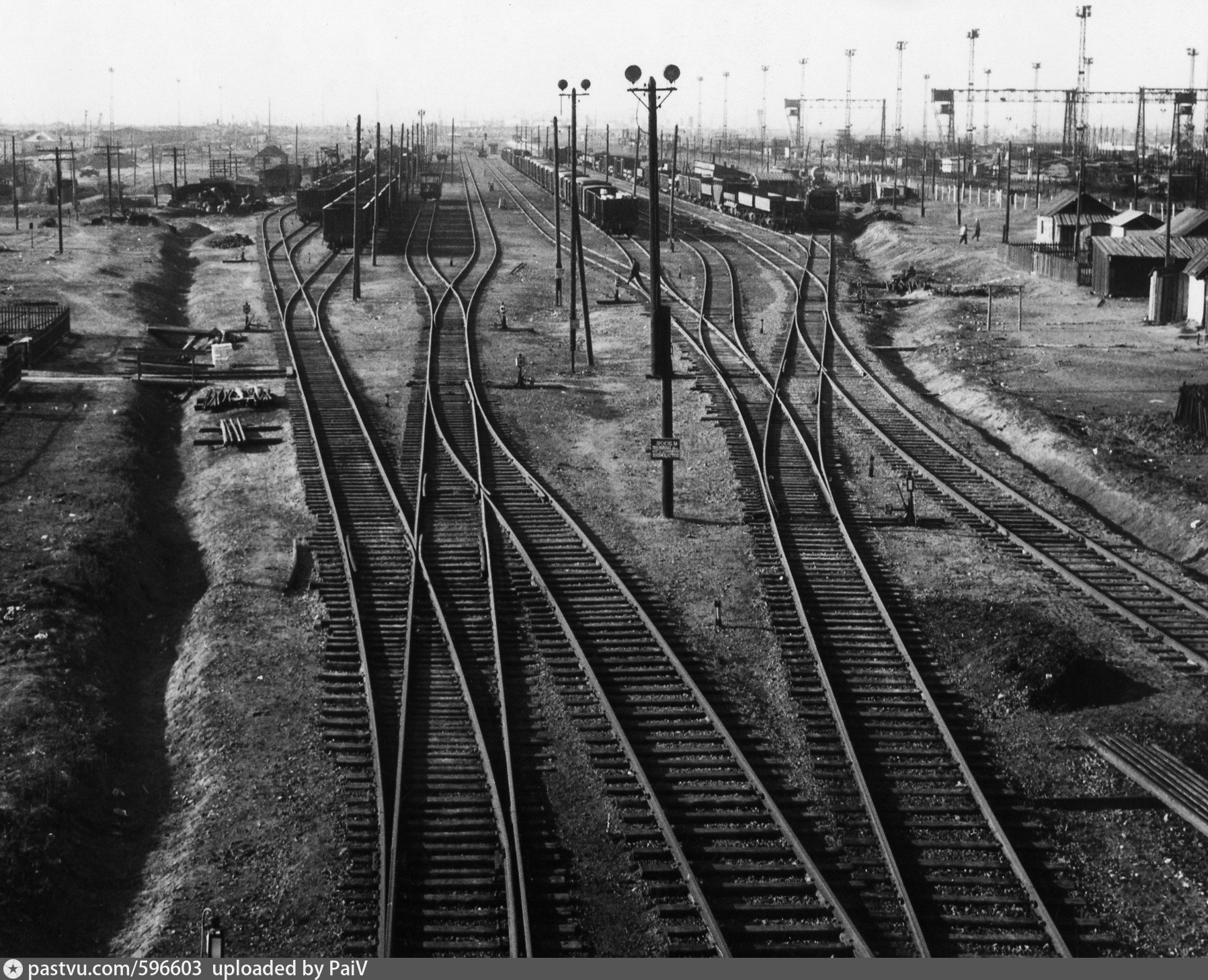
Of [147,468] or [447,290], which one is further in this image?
[447,290]

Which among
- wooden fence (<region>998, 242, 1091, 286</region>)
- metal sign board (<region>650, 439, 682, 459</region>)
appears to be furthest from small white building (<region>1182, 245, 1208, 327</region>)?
metal sign board (<region>650, 439, 682, 459</region>)

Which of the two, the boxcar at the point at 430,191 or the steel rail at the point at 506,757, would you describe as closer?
the steel rail at the point at 506,757

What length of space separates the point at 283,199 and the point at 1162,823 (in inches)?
2889

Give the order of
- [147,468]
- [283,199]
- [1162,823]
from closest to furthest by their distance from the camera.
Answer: [1162,823], [147,468], [283,199]

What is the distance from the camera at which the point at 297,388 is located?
25344 millimetres

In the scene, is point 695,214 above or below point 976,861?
above

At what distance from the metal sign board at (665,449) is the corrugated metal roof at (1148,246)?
23.6 meters

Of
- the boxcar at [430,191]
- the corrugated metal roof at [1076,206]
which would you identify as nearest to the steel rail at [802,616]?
the corrugated metal roof at [1076,206]

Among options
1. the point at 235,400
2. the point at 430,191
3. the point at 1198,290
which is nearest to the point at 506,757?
the point at 235,400

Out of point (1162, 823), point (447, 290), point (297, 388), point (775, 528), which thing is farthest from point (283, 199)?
point (1162, 823)

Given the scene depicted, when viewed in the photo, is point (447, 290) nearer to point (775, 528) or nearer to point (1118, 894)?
point (775, 528)

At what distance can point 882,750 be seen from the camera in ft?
37.0

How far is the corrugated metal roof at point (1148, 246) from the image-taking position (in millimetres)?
36031

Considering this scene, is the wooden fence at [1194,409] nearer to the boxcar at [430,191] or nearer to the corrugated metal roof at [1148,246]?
the corrugated metal roof at [1148,246]
